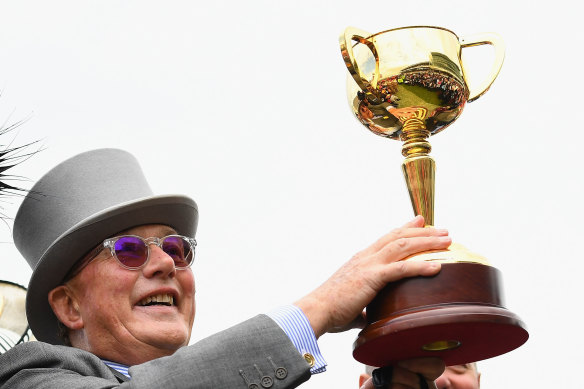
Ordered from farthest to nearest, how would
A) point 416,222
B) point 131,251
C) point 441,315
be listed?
point 131,251 → point 416,222 → point 441,315

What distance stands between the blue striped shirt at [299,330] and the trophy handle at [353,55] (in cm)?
90

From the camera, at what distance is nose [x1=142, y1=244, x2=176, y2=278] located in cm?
437

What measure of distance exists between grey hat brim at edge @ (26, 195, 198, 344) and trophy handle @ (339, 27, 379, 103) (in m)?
1.07

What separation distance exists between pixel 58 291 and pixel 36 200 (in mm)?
442

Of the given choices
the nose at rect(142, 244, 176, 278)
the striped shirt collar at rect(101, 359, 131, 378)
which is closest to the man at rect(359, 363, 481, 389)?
the nose at rect(142, 244, 176, 278)

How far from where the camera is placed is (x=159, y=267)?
14.4 ft

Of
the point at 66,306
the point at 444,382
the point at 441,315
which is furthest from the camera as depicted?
the point at 444,382

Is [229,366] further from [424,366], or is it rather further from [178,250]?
[178,250]

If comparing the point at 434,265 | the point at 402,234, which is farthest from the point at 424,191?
the point at 434,265

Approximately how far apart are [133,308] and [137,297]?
0.05 metres

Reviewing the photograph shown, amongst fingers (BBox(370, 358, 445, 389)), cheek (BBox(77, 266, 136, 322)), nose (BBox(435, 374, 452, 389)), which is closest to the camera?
fingers (BBox(370, 358, 445, 389))

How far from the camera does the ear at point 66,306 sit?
4.46 metres

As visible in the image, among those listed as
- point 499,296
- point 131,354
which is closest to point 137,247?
point 131,354

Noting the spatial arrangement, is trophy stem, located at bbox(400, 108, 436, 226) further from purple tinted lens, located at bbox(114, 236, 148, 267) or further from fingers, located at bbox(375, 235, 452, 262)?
purple tinted lens, located at bbox(114, 236, 148, 267)
